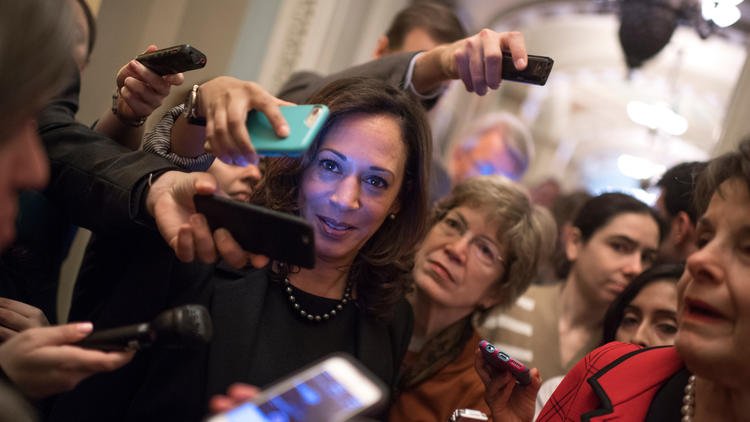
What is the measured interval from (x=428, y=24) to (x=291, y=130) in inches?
56.3

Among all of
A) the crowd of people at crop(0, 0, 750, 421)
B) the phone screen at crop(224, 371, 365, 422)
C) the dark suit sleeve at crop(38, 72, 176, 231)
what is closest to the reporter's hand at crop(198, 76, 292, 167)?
the crowd of people at crop(0, 0, 750, 421)

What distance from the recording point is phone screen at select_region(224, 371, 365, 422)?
78 cm

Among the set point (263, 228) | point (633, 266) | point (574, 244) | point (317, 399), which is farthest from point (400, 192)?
point (574, 244)

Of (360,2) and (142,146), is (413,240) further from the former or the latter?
(360,2)

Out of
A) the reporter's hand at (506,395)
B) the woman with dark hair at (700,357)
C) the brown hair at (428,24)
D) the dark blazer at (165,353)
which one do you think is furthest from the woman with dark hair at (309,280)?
the brown hair at (428,24)

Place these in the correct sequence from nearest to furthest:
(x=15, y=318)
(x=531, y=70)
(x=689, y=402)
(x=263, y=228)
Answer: (x=263, y=228)
(x=15, y=318)
(x=689, y=402)
(x=531, y=70)

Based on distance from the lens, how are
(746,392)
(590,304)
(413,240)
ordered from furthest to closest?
(590,304), (413,240), (746,392)

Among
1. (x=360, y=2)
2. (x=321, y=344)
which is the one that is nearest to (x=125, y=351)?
(x=321, y=344)

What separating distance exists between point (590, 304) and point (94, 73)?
1557 millimetres

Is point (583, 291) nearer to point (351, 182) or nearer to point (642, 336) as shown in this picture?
point (642, 336)

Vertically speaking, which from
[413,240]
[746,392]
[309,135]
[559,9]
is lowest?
[413,240]

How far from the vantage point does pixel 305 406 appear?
0.80m

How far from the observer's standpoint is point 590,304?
2.31 m

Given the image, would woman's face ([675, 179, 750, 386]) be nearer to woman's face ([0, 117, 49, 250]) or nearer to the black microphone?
the black microphone
